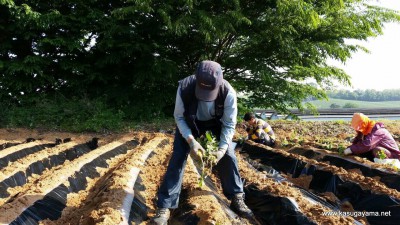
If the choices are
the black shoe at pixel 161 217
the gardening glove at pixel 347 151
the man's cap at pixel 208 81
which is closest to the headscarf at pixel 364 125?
the gardening glove at pixel 347 151

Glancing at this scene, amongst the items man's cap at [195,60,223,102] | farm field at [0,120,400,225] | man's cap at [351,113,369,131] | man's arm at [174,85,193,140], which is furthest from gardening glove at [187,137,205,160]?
man's cap at [351,113,369,131]

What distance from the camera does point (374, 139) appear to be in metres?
5.37

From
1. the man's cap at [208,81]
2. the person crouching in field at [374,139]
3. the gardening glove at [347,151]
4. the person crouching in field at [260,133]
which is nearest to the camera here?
the man's cap at [208,81]

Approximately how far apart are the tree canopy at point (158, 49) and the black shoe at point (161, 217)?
7333 mm

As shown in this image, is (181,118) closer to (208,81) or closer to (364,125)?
(208,81)

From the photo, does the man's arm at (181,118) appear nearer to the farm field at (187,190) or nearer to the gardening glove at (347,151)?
the farm field at (187,190)

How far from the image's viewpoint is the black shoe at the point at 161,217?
304 cm

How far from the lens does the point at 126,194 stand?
341 centimetres

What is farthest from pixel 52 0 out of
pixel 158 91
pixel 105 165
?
pixel 105 165

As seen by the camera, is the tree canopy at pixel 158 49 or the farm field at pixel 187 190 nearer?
the farm field at pixel 187 190

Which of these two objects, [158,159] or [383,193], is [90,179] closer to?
[158,159]

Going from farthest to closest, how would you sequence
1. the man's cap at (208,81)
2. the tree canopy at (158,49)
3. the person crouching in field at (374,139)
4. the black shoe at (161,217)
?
the tree canopy at (158,49) < the person crouching in field at (374,139) < the black shoe at (161,217) < the man's cap at (208,81)

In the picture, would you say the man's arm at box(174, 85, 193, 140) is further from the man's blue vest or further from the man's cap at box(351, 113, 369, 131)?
the man's cap at box(351, 113, 369, 131)

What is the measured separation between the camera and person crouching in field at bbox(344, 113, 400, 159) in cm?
533
